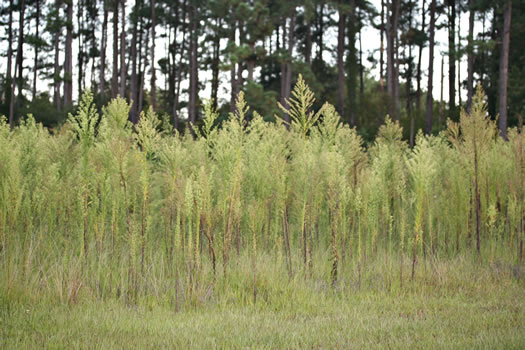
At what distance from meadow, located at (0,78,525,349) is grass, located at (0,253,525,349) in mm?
17

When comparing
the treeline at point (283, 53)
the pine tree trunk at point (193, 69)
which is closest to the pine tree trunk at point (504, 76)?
the treeline at point (283, 53)

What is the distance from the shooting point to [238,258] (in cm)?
501

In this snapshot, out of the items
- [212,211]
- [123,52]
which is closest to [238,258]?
[212,211]

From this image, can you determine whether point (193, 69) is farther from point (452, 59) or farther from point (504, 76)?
point (504, 76)

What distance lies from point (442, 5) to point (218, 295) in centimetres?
2544

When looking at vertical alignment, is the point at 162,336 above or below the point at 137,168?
below

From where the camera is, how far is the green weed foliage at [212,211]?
4.34 m

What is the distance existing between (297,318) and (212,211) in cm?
198

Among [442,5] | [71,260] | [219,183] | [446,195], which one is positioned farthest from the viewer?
[442,5]

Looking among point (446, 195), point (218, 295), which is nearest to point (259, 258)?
point (218, 295)

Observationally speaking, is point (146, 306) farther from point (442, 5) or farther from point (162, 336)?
point (442, 5)

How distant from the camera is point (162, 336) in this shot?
10.5 feet

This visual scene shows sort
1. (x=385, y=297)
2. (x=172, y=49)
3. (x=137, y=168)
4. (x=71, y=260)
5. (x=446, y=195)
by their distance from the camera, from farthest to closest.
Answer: (x=172, y=49) → (x=446, y=195) → (x=137, y=168) → (x=71, y=260) → (x=385, y=297)

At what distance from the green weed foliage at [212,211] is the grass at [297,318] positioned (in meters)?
0.11
